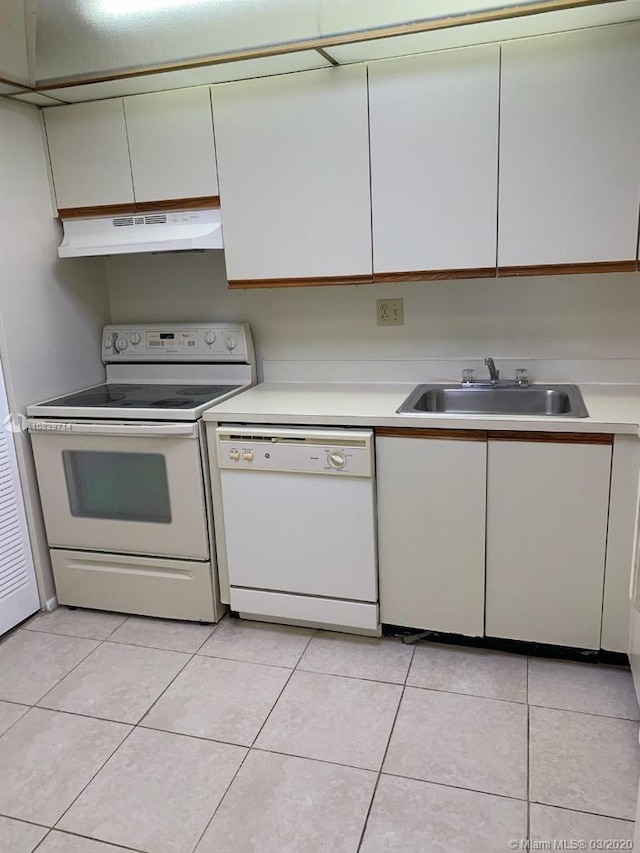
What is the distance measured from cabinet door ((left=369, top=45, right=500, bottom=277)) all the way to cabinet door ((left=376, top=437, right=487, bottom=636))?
673 millimetres

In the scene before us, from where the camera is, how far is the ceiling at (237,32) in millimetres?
1783

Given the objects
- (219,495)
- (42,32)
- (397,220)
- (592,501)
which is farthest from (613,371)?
(42,32)

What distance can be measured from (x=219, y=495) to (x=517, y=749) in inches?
Result: 51.3

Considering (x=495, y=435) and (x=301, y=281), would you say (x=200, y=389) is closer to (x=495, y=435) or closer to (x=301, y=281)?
(x=301, y=281)

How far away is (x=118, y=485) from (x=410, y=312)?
1382 mm

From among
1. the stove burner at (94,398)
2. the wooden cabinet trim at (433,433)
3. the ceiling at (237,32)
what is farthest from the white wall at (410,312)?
the ceiling at (237,32)

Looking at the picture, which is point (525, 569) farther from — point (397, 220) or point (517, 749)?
point (397, 220)

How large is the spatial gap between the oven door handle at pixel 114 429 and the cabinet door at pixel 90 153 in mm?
897

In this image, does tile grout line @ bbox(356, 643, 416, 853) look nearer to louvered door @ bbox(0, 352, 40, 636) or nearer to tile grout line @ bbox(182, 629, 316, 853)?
tile grout line @ bbox(182, 629, 316, 853)

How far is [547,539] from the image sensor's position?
6.61 ft

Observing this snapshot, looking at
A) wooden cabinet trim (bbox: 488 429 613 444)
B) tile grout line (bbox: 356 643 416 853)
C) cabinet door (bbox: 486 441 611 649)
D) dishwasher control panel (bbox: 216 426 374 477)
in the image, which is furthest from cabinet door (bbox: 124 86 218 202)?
tile grout line (bbox: 356 643 416 853)

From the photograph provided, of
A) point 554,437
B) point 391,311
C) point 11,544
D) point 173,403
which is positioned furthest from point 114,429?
point 554,437

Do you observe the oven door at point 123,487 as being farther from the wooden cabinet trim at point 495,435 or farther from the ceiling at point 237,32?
the ceiling at point 237,32

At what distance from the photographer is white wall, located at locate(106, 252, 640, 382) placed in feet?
7.73
